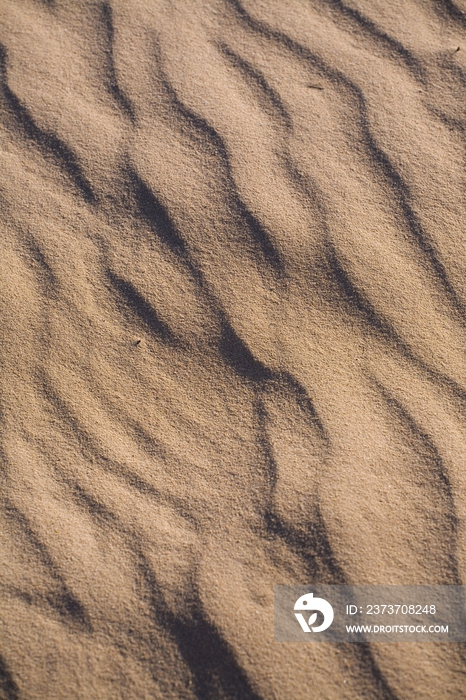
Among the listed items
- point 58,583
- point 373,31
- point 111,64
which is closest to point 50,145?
point 111,64

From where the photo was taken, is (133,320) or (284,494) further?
(133,320)

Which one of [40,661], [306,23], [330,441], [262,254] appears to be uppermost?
[306,23]

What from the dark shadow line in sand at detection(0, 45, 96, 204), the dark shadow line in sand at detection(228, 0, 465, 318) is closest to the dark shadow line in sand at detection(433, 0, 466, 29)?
the dark shadow line in sand at detection(228, 0, 465, 318)

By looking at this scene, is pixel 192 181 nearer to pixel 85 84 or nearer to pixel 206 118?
pixel 206 118

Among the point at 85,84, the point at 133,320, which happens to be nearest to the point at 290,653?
Answer: the point at 133,320

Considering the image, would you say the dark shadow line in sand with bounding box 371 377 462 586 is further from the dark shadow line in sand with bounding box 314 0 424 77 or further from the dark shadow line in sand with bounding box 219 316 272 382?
the dark shadow line in sand with bounding box 314 0 424 77

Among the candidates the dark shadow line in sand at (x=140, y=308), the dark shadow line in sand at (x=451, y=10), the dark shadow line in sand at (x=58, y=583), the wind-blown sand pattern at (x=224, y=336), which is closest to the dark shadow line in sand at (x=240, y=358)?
the wind-blown sand pattern at (x=224, y=336)

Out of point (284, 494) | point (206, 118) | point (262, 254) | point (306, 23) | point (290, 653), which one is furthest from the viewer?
point (306, 23)

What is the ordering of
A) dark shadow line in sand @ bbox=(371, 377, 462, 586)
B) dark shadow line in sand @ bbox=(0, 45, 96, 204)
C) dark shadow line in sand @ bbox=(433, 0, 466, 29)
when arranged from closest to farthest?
dark shadow line in sand @ bbox=(371, 377, 462, 586) < dark shadow line in sand @ bbox=(0, 45, 96, 204) < dark shadow line in sand @ bbox=(433, 0, 466, 29)
